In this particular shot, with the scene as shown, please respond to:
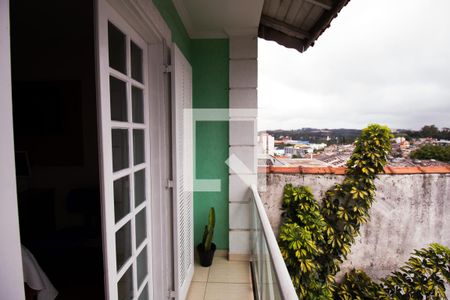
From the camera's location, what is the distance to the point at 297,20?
2.88 meters

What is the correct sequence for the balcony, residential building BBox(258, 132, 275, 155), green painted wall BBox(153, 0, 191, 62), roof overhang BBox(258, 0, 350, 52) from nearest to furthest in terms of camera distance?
1. green painted wall BBox(153, 0, 191, 62)
2. the balcony
3. roof overhang BBox(258, 0, 350, 52)
4. residential building BBox(258, 132, 275, 155)

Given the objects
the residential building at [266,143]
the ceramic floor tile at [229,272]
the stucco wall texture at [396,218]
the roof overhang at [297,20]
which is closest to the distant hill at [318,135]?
the residential building at [266,143]

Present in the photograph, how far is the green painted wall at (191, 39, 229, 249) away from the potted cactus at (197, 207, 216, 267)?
237mm

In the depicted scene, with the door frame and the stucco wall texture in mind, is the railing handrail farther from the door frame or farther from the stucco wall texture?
the stucco wall texture

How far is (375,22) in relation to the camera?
4.74 m

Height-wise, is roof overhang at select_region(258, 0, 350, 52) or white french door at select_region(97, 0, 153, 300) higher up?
roof overhang at select_region(258, 0, 350, 52)

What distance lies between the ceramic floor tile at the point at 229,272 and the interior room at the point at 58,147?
1202 mm

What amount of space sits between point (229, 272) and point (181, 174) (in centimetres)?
138

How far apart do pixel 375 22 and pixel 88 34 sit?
5.06m

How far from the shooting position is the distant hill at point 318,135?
132 inches

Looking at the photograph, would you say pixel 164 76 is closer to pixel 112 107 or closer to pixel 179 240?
pixel 112 107

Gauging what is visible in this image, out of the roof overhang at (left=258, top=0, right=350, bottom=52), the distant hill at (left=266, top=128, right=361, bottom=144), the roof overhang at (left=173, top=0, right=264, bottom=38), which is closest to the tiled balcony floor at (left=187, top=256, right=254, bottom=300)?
the distant hill at (left=266, top=128, right=361, bottom=144)

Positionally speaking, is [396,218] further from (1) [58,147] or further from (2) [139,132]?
(1) [58,147]

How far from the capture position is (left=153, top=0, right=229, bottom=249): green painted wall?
299 centimetres
